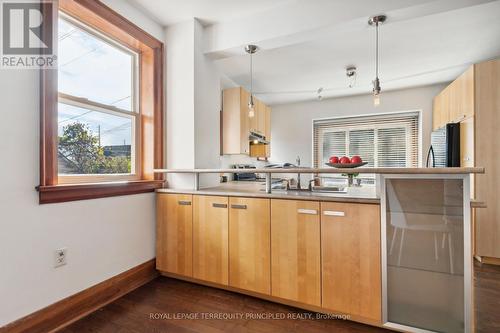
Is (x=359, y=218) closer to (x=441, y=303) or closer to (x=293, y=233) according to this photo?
(x=293, y=233)

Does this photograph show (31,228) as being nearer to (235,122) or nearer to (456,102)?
(235,122)

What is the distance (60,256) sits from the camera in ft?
5.29

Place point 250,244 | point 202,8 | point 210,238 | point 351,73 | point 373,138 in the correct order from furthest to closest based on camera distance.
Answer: point 373,138, point 351,73, point 202,8, point 210,238, point 250,244

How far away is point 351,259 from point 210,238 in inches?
43.1

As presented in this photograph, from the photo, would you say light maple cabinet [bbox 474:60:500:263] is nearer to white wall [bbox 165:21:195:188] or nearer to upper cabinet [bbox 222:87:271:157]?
upper cabinet [bbox 222:87:271:157]

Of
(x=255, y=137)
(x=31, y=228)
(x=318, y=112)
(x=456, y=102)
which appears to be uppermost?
(x=318, y=112)

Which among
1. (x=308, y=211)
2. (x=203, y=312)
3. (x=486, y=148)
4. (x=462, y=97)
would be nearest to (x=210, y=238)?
(x=203, y=312)

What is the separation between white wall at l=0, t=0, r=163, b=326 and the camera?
137 centimetres

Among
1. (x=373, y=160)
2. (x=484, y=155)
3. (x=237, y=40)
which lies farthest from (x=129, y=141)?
(x=373, y=160)

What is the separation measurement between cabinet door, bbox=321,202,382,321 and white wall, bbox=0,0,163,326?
1.70 meters

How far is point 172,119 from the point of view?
2.45m

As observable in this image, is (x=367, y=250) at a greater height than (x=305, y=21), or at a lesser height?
lesser

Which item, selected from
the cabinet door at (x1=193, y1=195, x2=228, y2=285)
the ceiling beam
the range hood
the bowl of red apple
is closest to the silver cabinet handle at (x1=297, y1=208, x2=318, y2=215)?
the bowl of red apple

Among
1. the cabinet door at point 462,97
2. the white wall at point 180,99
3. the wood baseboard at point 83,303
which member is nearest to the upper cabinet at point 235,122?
the white wall at point 180,99
